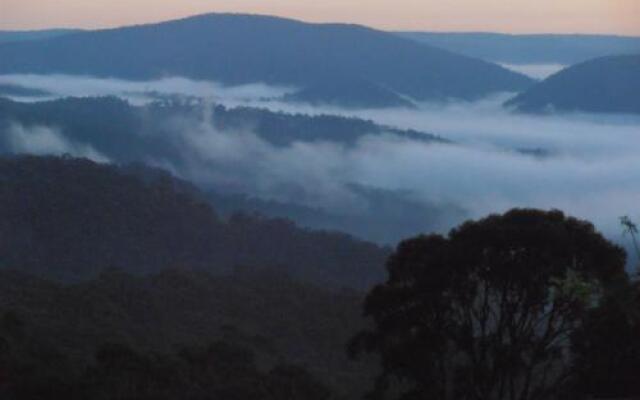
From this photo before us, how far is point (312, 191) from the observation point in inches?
4966

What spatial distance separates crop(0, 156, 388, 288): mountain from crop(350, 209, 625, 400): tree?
168ft

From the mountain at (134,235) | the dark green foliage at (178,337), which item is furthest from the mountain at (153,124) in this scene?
the dark green foliage at (178,337)

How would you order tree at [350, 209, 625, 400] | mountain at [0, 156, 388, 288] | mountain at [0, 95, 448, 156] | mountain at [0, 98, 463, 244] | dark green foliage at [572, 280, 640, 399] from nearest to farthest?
dark green foliage at [572, 280, 640, 399] < tree at [350, 209, 625, 400] < mountain at [0, 156, 388, 288] < mountain at [0, 98, 463, 244] < mountain at [0, 95, 448, 156]

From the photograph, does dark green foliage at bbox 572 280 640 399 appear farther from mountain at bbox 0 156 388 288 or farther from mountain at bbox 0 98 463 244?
mountain at bbox 0 98 463 244

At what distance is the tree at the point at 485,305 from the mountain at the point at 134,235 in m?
51.2

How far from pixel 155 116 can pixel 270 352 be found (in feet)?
387

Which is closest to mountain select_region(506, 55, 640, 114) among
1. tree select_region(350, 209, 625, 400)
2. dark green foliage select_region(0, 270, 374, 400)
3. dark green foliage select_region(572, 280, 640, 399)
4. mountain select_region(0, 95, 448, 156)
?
mountain select_region(0, 95, 448, 156)

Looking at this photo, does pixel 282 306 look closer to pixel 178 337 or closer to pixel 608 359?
pixel 178 337

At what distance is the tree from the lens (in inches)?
549

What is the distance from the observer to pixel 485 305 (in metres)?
13.9

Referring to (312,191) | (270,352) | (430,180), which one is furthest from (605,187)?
(270,352)

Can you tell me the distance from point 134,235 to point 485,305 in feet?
208

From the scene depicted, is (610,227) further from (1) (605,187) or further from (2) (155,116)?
(2) (155,116)

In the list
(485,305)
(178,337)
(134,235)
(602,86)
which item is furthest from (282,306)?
(602,86)
